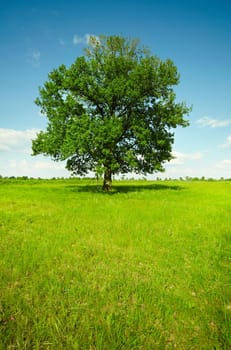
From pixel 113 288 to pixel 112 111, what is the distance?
93.9 feet

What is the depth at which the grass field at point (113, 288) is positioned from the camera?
430 centimetres

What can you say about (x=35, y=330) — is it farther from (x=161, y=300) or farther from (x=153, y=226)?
(x=153, y=226)

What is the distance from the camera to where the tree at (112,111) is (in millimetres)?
28219

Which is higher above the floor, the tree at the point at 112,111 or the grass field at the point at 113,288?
the tree at the point at 112,111

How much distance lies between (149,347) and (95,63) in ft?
103

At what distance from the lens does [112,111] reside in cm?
3234

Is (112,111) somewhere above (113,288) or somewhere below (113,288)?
above

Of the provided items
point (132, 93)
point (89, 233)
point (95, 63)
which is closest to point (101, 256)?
point (89, 233)

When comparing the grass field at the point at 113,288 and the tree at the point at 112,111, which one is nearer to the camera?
the grass field at the point at 113,288

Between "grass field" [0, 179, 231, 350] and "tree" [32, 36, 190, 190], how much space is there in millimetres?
17822

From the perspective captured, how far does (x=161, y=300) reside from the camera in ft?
17.9

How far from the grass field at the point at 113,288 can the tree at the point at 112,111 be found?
58.5 ft

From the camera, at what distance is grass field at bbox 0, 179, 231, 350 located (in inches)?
169

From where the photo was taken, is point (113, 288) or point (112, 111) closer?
point (113, 288)
